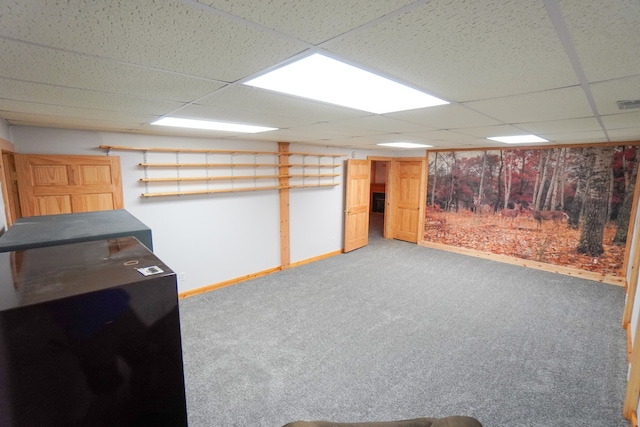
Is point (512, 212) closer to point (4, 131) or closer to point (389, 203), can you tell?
point (389, 203)

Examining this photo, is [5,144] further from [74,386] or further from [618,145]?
[618,145]

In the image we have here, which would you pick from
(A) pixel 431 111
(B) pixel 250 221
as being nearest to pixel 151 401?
(A) pixel 431 111

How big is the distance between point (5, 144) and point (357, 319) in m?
3.78

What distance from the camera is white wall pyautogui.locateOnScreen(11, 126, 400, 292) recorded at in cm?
327

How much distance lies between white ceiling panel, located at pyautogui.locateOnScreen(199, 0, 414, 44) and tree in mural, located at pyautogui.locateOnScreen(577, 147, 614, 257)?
5579mm

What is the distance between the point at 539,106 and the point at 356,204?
4.63 m

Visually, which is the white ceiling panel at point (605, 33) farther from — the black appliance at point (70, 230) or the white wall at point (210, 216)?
the white wall at point (210, 216)

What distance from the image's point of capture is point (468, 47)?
0.97 metres

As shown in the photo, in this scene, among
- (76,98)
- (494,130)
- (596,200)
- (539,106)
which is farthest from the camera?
(596,200)

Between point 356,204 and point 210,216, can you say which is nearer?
point 210,216

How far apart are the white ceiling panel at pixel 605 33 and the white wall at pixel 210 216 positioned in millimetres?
4023

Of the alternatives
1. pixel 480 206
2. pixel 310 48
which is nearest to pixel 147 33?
pixel 310 48

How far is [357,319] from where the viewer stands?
349cm

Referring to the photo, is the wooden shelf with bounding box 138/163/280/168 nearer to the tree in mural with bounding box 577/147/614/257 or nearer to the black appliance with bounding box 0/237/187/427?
the black appliance with bounding box 0/237/187/427
